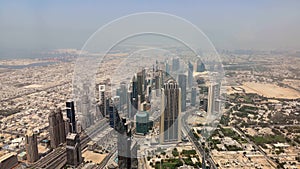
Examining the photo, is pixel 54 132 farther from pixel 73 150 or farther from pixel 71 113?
pixel 73 150

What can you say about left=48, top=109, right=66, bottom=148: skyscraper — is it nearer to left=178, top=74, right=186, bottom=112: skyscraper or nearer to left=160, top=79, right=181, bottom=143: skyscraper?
left=160, top=79, right=181, bottom=143: skyscraper

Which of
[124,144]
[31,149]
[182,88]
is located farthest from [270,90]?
[31,149]

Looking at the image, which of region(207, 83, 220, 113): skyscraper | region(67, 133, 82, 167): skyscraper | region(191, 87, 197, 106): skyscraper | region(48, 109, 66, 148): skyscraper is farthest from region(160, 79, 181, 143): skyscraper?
region(48, 109, 66, 148): skyscraper

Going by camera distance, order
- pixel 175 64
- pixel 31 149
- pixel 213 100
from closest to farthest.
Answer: pixel 175 64 < pixel 31 149 < pixel 213 100

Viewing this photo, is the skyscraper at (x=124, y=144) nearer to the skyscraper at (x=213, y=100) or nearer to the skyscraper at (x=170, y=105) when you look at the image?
the skyscraper at (x=170, y=105)

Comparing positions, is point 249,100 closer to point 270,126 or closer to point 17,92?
point 270,126

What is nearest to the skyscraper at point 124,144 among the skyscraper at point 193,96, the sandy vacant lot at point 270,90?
the skyscraper at point 193,96
